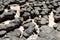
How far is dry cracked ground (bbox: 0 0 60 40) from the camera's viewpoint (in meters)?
0.94

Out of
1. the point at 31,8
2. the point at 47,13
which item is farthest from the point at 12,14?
the point at 47,13

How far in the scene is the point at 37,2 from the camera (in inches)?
48.2

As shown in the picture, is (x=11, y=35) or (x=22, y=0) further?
(x=22, y=0)

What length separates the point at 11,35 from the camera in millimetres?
929

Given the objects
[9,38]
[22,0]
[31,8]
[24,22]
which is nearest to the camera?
A: [9,38]

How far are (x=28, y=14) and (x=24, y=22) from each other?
0.08m

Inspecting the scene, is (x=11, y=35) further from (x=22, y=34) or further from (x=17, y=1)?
(x=17, y=1)

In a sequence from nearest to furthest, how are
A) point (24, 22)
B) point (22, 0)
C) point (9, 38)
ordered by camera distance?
point (9, 38) < point (24, 22) < point (22, 0)

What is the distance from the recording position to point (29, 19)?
1073 mm

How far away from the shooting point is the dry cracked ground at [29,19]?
3.07 feet

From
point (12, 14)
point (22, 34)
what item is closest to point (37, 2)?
point (12, 14)

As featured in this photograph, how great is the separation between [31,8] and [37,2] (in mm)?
107

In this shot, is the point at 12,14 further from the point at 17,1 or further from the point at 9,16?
the point at 17,1

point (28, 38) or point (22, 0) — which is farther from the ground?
point (22, 0)
